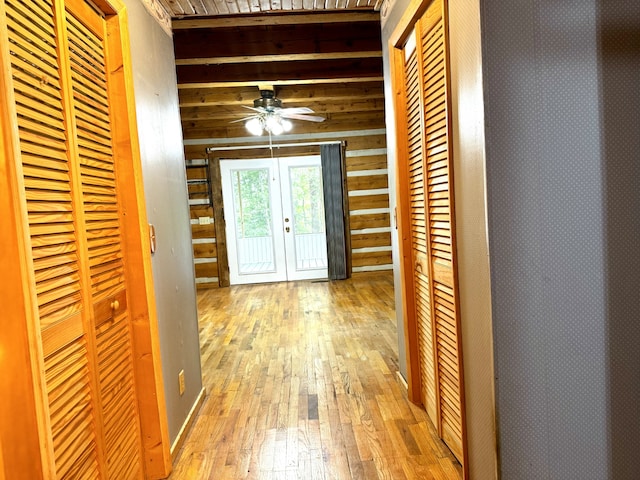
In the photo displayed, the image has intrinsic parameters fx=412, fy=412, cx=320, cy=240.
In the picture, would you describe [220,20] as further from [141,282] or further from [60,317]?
[60,317]

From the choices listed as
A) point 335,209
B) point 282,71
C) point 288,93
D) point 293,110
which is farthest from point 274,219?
point 282,71

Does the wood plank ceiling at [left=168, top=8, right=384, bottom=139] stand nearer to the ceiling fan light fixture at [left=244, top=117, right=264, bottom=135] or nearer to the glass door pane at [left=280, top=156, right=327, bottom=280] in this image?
the ceiling fan light fixture at [left=244, top=117, right=264, bottom=135]

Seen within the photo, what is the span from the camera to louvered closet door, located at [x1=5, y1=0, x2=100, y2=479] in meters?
1.12

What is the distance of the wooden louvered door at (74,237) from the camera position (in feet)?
3.71

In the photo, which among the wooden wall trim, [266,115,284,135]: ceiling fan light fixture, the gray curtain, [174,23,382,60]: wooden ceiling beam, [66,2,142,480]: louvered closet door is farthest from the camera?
the gray curtain

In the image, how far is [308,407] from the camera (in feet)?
8.14

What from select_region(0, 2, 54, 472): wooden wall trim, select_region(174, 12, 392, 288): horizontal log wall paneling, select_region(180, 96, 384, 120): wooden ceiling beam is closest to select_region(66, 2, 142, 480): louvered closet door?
select_region(0, 2, 54, 472): wooden wall trim

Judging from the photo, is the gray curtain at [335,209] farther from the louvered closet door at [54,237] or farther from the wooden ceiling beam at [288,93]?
the louvered closet door at [54,237]

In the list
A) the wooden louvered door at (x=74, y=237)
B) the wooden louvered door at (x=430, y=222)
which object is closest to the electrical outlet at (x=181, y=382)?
the wooden louvered door at (x=74, y=237)

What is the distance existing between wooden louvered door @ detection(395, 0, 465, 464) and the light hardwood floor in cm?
24

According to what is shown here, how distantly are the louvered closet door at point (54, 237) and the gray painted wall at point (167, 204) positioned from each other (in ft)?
1.85

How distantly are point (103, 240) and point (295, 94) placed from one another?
4167 mm

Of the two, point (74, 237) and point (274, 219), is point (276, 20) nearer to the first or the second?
point (74, 237)

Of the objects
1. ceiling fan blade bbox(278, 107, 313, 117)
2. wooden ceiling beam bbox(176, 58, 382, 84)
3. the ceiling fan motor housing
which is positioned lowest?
ceiling fan blade bbox(278, 107, 313, 117)
